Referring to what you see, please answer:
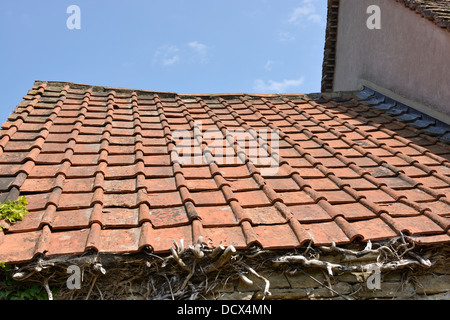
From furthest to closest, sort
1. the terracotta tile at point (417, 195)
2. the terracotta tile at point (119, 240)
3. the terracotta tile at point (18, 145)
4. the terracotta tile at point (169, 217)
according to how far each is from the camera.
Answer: the terracotta tile at point (18, 145) → the terracotta tile at point (417, 195) → the terracotta tile at point (169, 217) → the terracotta tile at point (119, 240)

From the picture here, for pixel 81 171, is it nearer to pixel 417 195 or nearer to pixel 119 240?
pixel 119 240

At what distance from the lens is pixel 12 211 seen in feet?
10.5

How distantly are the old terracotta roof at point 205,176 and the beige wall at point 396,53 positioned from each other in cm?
71

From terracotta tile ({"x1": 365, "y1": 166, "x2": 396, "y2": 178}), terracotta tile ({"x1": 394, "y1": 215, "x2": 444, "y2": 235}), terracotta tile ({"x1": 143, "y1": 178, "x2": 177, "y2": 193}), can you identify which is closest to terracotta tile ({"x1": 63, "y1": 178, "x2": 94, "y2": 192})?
terracotta tile ({"x1": 143, "y1": 178, "x2": 177, "y2": 193})

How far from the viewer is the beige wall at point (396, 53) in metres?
6.02

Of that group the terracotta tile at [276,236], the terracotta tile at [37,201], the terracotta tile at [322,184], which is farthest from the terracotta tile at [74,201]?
the terracotta tile at [322,184]

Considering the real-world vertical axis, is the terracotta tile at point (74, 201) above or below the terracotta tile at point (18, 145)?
below

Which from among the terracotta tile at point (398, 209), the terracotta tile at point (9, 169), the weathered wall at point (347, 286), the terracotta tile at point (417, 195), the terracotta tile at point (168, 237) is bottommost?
the weathered wall at point (347, 286)

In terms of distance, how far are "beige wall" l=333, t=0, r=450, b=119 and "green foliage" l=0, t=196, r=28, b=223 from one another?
5.54 metres

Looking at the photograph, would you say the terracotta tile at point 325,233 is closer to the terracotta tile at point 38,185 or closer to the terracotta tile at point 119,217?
the terracotta tile at point 119,217

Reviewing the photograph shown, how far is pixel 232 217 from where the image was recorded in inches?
133

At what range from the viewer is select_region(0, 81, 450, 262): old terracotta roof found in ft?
10.3

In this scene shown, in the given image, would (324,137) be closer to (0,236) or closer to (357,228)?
(357,228)
